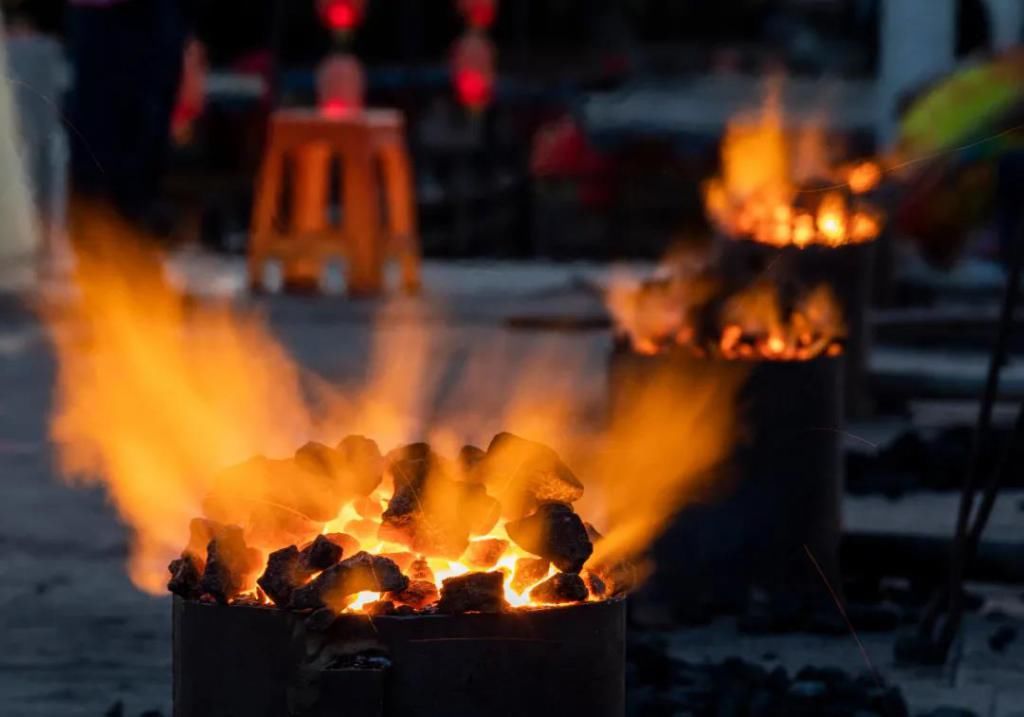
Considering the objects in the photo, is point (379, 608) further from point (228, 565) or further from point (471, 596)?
point (228, 565)

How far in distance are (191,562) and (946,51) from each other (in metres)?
13.5

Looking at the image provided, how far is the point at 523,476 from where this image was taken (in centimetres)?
371

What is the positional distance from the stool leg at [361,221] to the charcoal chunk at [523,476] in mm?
9491

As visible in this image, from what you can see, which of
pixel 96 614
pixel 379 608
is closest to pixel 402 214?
pixel 96 614

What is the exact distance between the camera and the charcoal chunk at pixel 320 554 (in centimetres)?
342

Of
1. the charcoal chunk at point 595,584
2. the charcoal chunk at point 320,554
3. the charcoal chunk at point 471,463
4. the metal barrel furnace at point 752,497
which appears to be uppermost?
the charcoal chunk at point 471,463

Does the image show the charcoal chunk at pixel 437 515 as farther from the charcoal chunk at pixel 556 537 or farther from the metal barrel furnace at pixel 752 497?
the metal barrel furnace at pixel 752 497

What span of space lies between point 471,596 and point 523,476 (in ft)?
1.27

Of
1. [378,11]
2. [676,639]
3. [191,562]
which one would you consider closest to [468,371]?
[676,639]

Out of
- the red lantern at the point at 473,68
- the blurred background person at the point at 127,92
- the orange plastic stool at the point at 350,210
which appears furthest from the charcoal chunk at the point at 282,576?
the red lantern at the point at 473,68

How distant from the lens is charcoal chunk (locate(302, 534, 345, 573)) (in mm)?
3416

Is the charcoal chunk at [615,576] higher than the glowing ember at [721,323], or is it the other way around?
the glowing ember at [721,323]

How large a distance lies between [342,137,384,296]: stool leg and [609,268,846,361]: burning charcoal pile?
6.95 m

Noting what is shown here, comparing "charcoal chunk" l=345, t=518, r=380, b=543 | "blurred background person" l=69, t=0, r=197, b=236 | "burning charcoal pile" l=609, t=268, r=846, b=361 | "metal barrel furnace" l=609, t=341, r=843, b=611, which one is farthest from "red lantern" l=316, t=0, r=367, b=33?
"charcoal chunk" l=345, t=518, r=380, b=543
